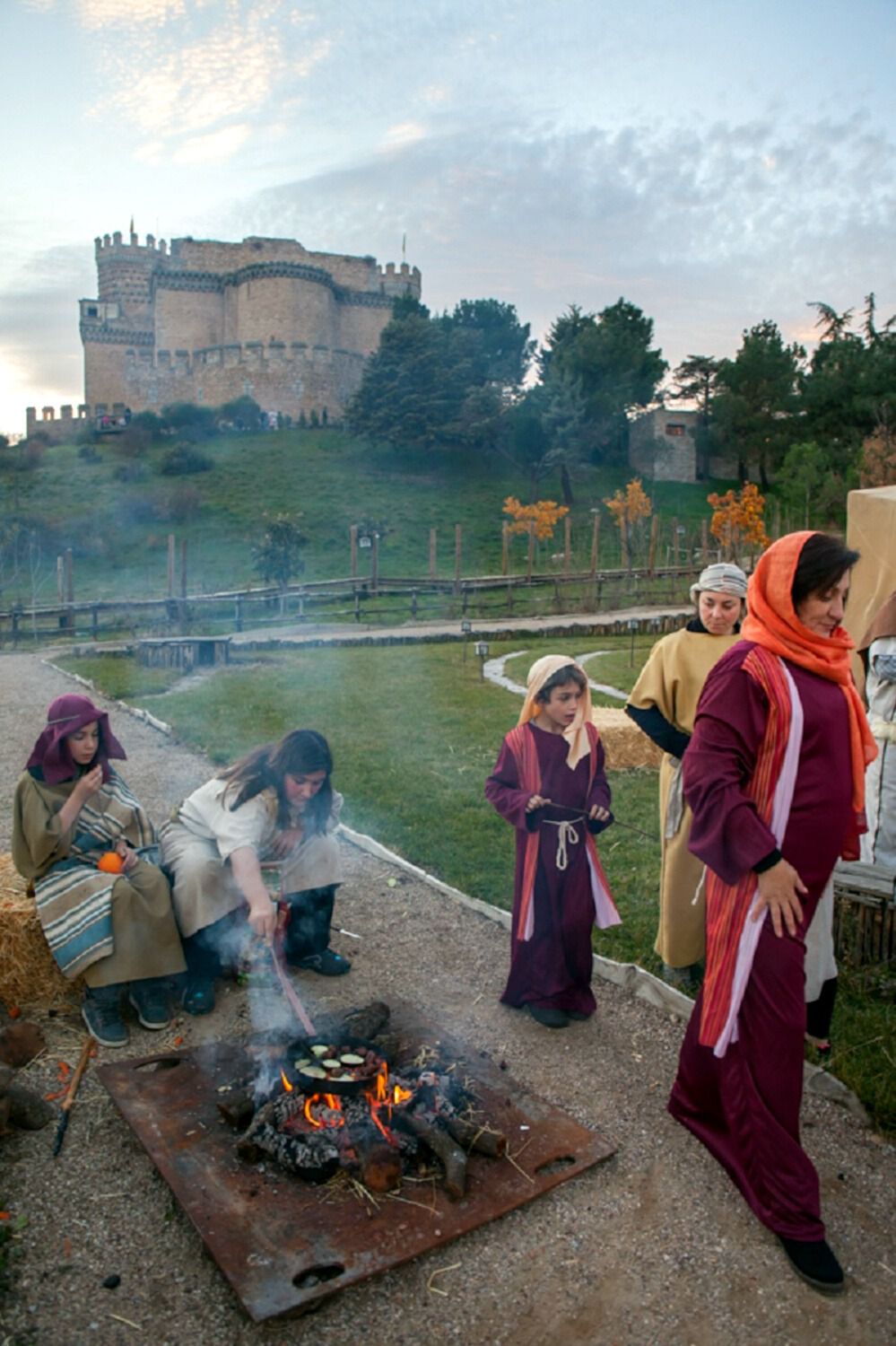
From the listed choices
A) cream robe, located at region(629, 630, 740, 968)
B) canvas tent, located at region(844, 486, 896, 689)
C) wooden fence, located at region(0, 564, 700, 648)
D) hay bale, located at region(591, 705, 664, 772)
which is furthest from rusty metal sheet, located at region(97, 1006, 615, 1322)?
wooden fence, located at region(0, 564, 700, 648)

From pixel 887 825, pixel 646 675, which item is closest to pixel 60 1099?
pixel 646 675

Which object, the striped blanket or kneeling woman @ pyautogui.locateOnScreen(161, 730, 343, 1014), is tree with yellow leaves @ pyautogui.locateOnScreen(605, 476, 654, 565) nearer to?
kneeling woman @ pyautogui.locateOnScreen(161, 730, 343, 1014)

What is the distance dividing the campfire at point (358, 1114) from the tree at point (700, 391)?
50.9 meters

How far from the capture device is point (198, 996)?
13.3ft

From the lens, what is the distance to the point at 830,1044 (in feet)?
12.0

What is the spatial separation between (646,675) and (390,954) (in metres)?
1.76

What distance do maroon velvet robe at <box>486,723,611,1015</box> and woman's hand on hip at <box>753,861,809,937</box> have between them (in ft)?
4.30

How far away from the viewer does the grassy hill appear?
106ft

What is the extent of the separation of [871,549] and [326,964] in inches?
187

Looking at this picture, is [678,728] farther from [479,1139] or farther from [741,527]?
[741,527]

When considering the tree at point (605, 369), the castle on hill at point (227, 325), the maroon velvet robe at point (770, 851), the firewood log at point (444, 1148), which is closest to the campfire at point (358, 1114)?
the firewood log at point (444, 1148)

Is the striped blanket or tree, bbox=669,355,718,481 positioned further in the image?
tree, bbox=669,355,718,481

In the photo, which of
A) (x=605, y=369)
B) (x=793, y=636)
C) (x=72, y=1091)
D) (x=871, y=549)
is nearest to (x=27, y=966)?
(x=72, y=1091)

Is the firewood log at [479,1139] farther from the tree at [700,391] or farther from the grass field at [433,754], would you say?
the tree at [700,391]
